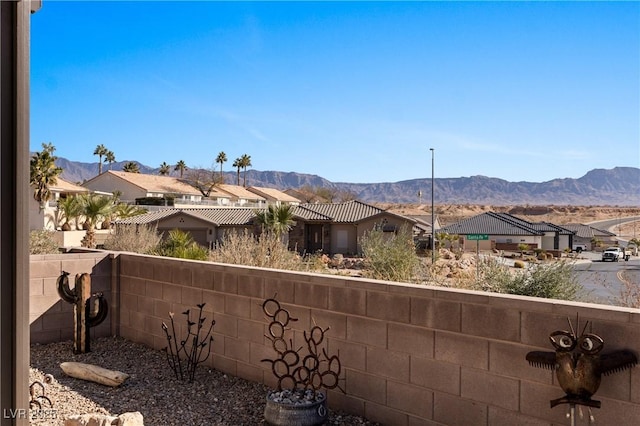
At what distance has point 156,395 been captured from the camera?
18.4 feet

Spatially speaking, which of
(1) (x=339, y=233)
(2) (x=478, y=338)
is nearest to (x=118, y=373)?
(2) (x=478, y=338)

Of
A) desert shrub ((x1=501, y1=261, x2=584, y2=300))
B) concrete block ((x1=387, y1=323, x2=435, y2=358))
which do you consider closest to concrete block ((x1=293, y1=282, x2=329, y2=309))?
concrete block ((x1=387, y1=323, x2=435, y2=358))

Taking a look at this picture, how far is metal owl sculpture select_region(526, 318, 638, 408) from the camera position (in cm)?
340

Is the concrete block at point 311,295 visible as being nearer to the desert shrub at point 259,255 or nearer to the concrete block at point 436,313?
the concrete block at point 436,313

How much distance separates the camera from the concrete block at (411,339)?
4.46 m

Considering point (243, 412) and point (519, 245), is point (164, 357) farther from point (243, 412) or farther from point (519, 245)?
point (519, 245)

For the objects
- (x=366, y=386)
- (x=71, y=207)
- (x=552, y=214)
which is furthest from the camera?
(x=552, y=214)

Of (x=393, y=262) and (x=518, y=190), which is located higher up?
(x=518, y=190)

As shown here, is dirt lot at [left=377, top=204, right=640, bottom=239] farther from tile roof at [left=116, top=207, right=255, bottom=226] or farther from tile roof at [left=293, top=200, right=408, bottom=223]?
tile roof at [left=116, top=207, right=255, bottom=226]

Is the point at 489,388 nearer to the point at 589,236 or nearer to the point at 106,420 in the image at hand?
the point at 106,420

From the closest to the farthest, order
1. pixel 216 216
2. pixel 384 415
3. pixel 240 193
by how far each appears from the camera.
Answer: pixel 384 415
pixel 216 216
pixel 240 193

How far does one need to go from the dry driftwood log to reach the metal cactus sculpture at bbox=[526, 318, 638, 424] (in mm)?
4377

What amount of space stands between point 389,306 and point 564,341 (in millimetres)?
1548

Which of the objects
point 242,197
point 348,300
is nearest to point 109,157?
point 242,197
